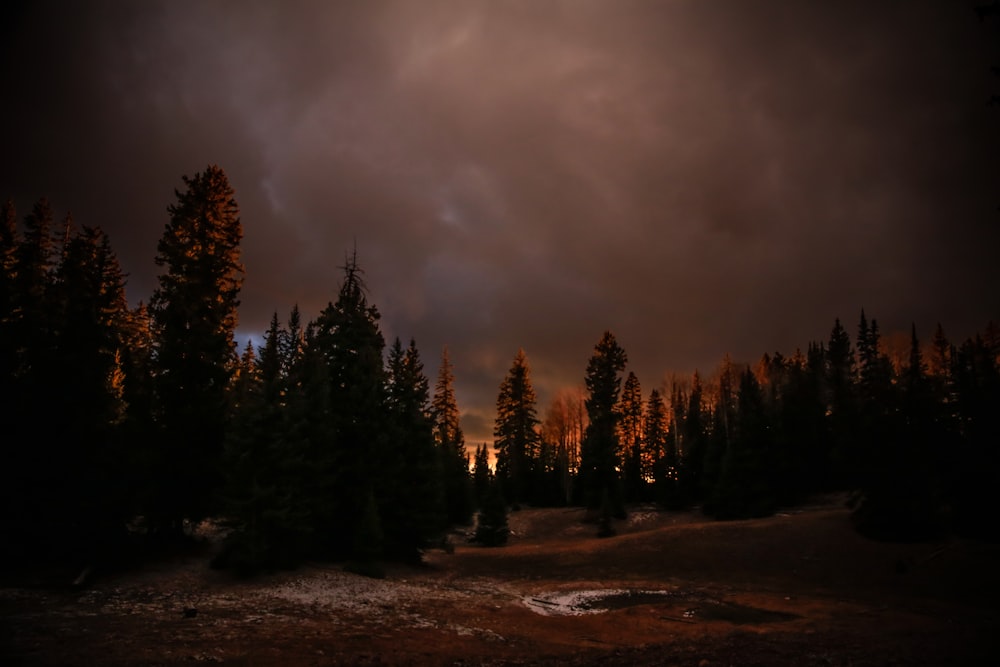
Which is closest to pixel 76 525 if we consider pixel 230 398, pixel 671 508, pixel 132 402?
pixel 132 402

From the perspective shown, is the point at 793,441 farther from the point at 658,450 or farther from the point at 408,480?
the point at 408,480

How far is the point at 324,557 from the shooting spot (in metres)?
25.3

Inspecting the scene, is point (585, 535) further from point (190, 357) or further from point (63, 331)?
point (63, 331)

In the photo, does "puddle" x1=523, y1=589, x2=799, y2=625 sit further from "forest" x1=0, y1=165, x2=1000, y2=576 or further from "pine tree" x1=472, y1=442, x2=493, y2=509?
"pine tree" x1=472, y1=442, x2=493, y2=509

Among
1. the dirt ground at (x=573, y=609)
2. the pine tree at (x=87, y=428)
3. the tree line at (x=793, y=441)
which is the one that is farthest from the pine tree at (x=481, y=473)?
the pine tree at (x=87, y=428)

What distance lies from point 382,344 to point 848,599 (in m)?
24.4

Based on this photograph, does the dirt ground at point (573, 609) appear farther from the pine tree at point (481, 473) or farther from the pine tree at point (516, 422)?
the pine tree at point (516, 422)

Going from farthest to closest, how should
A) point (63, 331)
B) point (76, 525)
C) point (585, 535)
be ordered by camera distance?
point (585, 535)
point (63, 331)
point (76, 525)

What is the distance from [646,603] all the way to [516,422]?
53749mm

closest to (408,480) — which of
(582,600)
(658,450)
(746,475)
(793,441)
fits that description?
(582,600)

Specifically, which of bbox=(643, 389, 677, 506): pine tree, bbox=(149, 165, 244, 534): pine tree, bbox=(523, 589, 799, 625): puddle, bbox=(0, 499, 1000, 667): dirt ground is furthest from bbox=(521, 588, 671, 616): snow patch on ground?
bbox=(643, 389, 677, 506): pine tree

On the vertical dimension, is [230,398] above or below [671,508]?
above

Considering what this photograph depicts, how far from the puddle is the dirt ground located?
0.40 feet

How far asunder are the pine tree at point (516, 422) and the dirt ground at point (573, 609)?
3895 cm
